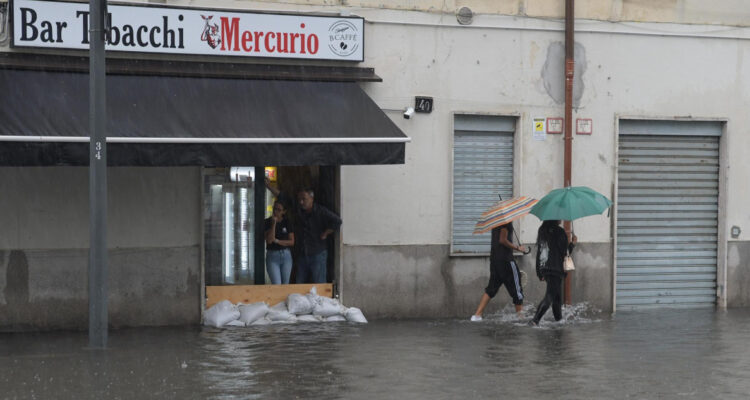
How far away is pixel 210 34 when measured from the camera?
46.8 ft

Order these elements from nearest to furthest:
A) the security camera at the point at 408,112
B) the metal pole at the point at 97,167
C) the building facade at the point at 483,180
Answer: the metal pole at the point at 97,167 → the building facade at the point at 483,180 → the security camera at the point at 408,112

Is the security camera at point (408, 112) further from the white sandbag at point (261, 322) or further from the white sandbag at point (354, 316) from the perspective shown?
the white sandbag at point (261, 322)

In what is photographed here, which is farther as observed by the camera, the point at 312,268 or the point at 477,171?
the point at 477,171

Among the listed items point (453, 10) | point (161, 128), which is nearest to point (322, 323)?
point (161, 128)

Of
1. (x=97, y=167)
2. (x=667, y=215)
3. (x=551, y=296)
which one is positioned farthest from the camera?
(x=667, y=215)

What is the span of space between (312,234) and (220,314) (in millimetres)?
1639

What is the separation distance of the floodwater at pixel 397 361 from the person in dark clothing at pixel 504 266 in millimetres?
411

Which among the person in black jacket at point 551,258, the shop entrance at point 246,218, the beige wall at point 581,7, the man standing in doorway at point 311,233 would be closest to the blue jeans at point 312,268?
the man standing in doorway at point 311,233

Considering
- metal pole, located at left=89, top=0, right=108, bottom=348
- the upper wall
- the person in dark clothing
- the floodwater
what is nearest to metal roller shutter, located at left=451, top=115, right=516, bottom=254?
the person in dark clothing

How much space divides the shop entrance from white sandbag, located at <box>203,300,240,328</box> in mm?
387

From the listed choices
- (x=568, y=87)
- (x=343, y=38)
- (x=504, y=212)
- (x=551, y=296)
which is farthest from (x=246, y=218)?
(x=568, y=87)

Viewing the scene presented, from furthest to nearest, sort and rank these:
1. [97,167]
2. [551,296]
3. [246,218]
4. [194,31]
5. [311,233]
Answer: [246,218], [311,233], [551,296], [194,31], [97,167]

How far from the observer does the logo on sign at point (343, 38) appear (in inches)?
580

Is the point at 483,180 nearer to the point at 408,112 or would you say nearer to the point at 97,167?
the point at 408,112
